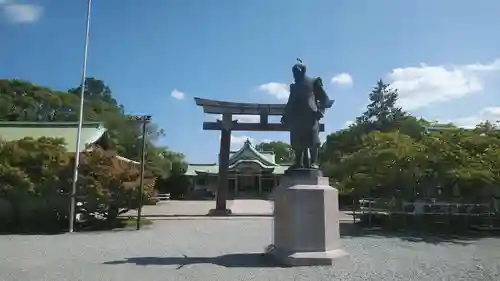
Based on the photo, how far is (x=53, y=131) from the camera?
23.9 meters

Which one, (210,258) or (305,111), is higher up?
(305,111)

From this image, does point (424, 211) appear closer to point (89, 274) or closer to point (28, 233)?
point (89, 274)

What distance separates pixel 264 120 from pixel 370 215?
801 cm

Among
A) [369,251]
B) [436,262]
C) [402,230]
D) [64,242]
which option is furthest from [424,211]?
[64,242]

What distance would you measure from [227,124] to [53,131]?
1003 cm

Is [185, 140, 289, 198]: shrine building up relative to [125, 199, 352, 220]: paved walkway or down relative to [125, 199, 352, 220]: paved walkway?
up

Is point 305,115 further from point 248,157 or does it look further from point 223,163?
point 248,157

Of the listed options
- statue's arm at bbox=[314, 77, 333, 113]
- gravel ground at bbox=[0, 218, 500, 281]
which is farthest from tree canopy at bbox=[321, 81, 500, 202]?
statue's arm at bbox=[314, 77, 333, 113]

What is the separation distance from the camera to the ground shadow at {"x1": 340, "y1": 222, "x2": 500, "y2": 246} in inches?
546

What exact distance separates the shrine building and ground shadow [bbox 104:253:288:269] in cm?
3596

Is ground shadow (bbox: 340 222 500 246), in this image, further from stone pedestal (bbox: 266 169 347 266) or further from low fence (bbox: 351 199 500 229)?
stone pedestal (bbox: 266 169 347 266)

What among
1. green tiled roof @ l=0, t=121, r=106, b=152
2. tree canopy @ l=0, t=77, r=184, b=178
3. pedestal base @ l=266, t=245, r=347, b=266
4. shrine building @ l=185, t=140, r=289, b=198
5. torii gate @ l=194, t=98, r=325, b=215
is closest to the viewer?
pedestal base @ l=266, t=245, r=347, b=266

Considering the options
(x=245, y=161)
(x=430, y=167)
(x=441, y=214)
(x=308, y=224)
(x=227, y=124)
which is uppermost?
(x=227, y=124)

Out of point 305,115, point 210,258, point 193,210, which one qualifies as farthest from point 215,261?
point 193,210
